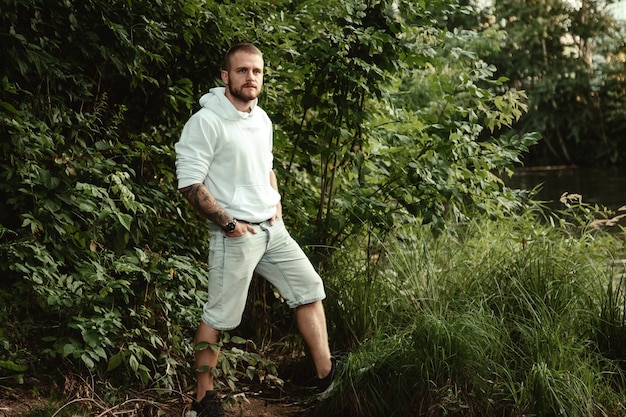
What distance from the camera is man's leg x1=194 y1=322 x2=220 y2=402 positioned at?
4250 millimetres

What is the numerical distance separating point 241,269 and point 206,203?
0.38 metres

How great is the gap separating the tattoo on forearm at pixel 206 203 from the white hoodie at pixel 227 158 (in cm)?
4

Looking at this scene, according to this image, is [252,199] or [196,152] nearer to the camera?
[196,152]

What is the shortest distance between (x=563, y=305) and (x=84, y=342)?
8.66 ft

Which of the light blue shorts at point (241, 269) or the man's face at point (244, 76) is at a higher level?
the man's face at point (244, 76)

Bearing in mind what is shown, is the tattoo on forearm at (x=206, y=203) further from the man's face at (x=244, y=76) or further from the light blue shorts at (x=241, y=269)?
the man's face at (x=244, y=76)

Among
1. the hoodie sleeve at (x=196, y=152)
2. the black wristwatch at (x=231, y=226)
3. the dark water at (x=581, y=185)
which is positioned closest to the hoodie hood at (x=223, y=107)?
the hoodie sleeve at (x=196, y=152)

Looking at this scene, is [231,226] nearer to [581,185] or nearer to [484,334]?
[484,334]

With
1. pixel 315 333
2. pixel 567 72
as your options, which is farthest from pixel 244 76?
pixel 567 72

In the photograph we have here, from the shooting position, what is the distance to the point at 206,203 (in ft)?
13.3

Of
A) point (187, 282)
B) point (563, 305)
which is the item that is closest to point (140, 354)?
point (187, 282)

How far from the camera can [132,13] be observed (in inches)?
203

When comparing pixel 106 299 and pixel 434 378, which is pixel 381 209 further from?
pixel 106 299

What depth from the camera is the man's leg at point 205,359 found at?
13.9 ft
